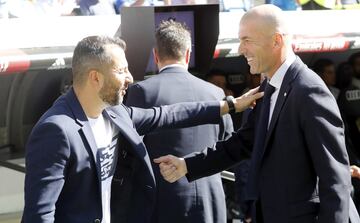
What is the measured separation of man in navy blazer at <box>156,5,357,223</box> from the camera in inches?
119

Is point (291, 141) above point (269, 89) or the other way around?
the other way around

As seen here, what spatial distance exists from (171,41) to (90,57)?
4.41 ft

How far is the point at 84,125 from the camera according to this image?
9.77 feet

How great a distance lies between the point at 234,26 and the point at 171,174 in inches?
91.2

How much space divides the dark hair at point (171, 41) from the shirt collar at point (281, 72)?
1.10m

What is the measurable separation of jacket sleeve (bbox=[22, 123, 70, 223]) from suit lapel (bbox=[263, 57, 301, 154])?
867 millimetres

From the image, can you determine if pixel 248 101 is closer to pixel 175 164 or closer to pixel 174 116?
pixel 174 116

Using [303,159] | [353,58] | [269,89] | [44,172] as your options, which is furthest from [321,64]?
[44,172]

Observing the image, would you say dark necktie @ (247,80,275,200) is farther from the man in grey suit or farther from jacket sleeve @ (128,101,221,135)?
the man in grey suit

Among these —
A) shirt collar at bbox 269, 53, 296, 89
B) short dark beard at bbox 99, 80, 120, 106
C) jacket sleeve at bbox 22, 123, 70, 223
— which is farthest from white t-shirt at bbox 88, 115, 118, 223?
shirt collar at bbox 269, 53, 296, 89

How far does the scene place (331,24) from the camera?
6.49 m

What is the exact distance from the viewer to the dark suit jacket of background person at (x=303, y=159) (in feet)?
9.90

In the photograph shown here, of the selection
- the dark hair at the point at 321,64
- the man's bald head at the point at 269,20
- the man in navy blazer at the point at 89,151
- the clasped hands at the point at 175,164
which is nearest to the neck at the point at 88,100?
the man in navy blazer at the point at 89,151

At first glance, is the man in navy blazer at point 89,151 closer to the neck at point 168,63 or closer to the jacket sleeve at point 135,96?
the jacket sleeve at point 135,96
